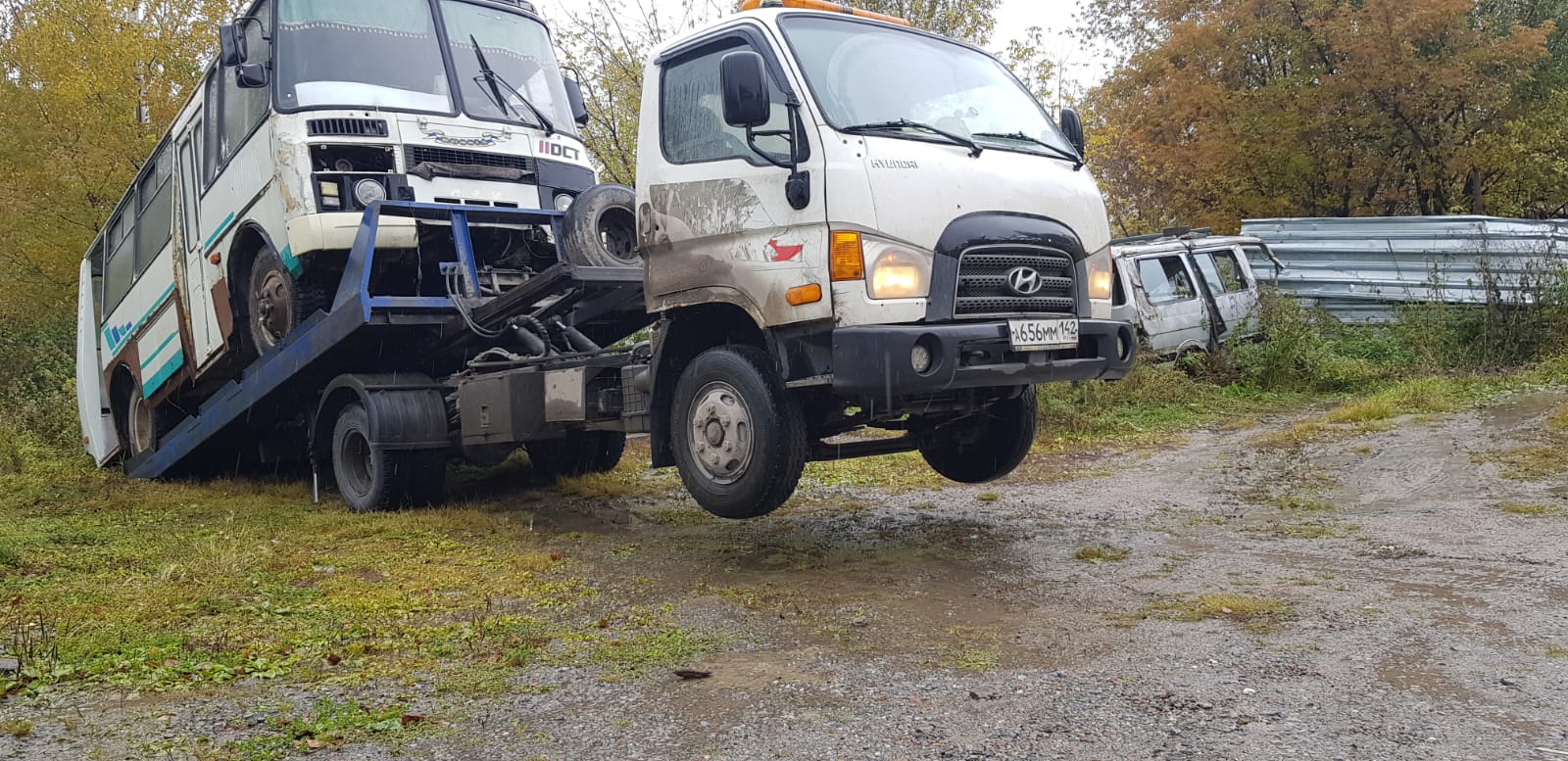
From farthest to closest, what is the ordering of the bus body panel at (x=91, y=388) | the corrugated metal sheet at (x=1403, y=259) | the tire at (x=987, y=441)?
1. the corrugated metal sheet at (x=1403, y=259)
2. the bus body panel at (x=91, y=388)
3. the tire at (x=987, y=441)

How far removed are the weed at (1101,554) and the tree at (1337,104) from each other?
42.5 feet

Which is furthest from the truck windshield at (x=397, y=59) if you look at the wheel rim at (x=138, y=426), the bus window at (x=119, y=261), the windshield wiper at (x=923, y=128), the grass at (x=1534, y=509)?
the grass at (x=1534, y=509)

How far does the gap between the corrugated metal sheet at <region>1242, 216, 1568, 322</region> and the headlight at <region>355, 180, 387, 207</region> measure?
1230cm

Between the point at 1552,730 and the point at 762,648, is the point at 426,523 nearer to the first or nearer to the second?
the point at 762,648

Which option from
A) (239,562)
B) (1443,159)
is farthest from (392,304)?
(1443,159)

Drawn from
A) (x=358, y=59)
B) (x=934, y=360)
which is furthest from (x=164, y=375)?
(x=934, y=360)

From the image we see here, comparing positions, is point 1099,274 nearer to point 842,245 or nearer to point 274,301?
point 842,245

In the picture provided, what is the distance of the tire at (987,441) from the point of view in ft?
21.7

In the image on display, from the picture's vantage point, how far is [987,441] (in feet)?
22.2

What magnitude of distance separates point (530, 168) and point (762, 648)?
4.94 metres

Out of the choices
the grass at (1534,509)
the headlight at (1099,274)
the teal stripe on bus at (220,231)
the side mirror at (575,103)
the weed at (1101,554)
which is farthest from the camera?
the side mirror at (575,103)

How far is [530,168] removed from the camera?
8.30 metres

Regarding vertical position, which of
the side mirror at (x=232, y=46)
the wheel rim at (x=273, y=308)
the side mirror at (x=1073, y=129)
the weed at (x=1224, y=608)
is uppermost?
the side mirror at (x=232, y=46)

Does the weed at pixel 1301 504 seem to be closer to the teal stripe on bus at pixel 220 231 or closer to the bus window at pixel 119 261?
the teal stripe on bus at pixel 220 231
